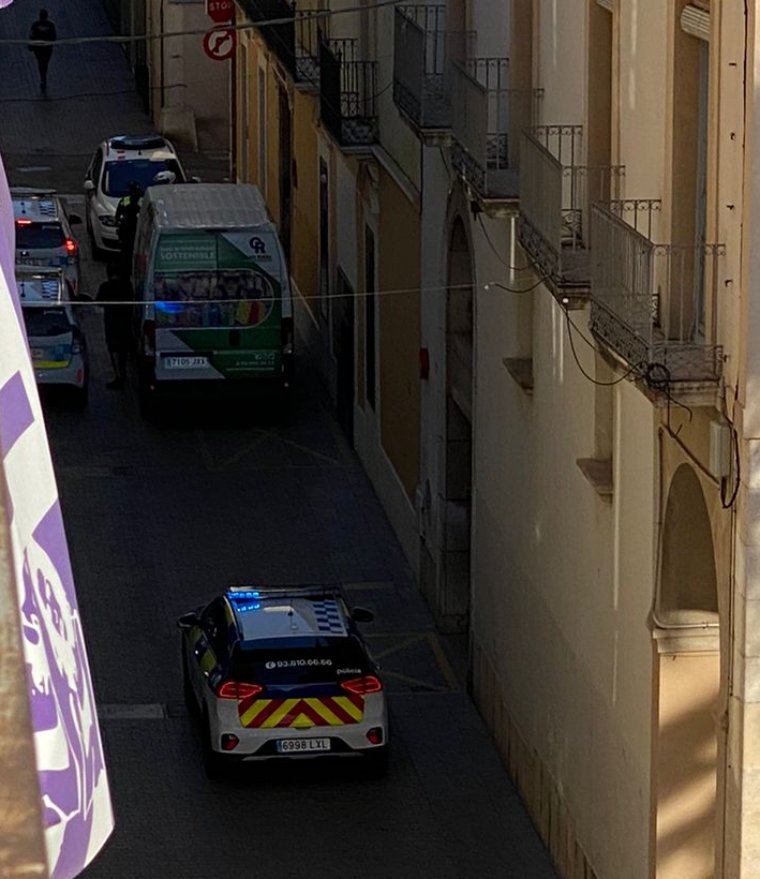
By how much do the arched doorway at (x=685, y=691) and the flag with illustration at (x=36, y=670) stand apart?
923 centimetres

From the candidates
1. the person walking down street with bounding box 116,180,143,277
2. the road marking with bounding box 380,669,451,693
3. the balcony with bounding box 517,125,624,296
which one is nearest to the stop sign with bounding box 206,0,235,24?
the person walking down street with bounding box 116,180,143,277

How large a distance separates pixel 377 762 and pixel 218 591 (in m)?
5.31

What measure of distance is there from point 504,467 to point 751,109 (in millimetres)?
8453

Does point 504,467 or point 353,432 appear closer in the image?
point 504,467

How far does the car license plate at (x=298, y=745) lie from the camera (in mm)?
19391

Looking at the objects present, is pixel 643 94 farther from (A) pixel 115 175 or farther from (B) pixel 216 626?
(A) pixel 115 175

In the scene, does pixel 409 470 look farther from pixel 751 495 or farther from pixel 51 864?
pixel 51 864

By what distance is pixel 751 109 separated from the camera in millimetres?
12211

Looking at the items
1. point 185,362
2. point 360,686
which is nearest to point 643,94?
point 360,686

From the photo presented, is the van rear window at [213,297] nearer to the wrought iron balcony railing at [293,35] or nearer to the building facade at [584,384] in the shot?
the building facade at [584,384]

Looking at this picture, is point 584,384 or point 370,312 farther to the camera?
point 370,312

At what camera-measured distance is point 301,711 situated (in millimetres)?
19359

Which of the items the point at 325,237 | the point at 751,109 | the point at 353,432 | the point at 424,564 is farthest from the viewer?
the point at 325,237

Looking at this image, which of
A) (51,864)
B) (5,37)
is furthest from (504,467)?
(5,37)
